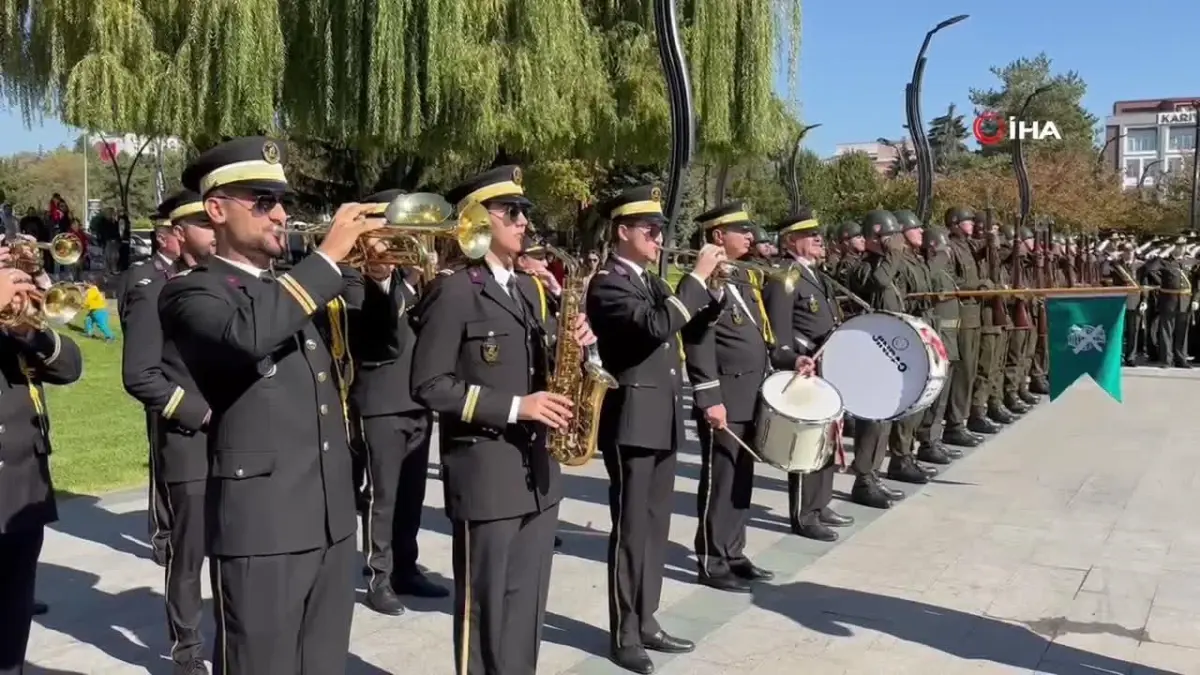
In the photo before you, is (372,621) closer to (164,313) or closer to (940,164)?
(164,313)

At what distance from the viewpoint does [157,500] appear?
258 inches

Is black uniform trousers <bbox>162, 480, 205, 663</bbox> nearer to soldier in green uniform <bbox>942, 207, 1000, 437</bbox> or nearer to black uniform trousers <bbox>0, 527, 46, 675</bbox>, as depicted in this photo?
black uniform trousers <bbox>0, 527, 46, 675</bbox>

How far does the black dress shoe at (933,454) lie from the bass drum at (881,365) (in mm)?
3050

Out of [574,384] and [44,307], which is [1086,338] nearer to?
[574,384]


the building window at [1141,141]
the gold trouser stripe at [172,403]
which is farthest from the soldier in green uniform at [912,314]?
the building window at [1141,141]

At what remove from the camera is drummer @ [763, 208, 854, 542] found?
757 cm

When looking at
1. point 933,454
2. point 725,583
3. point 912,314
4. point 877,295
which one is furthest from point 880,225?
point 725,583

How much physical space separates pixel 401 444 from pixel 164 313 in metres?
3.22

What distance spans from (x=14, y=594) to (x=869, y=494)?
619 centimetres

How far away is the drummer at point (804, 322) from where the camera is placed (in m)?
7.57

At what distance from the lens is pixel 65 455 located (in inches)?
413

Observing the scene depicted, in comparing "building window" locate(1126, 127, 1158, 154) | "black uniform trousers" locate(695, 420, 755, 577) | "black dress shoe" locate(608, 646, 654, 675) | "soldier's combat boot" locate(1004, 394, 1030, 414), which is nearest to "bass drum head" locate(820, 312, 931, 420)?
"black uniform trousers" locate(695, 420, 755, 577)

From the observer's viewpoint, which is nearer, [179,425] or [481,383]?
[481,383]

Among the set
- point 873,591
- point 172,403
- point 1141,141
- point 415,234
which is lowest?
point 873,591
